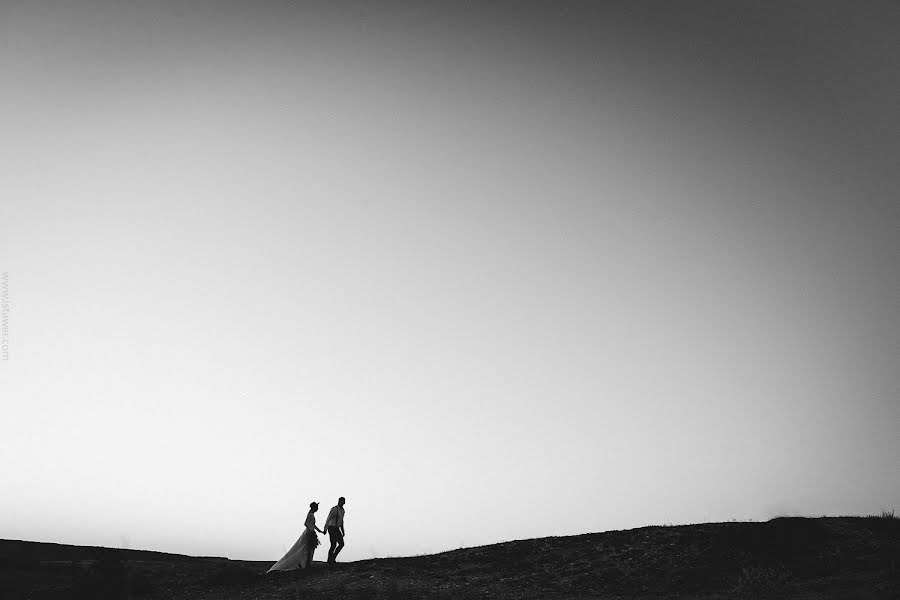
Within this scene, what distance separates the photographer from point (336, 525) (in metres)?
22.2

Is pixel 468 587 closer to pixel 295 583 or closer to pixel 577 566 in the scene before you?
pixel 577 566

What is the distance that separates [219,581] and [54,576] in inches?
297

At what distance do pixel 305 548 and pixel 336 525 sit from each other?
1499 millimetres

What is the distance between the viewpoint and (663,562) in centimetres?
2017

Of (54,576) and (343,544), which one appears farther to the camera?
(54,576)

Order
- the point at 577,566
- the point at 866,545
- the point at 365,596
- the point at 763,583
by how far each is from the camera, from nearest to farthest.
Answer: the point at 763,583
the point at 365,596
the point at 866,545
the point at 577,566

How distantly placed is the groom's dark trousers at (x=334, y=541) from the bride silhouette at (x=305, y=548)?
1.14ft

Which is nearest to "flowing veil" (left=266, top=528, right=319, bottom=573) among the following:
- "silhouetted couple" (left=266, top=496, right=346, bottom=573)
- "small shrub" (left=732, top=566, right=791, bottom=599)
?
"silhouetted couple" (left=266, top=496, right=346, bottom=573)

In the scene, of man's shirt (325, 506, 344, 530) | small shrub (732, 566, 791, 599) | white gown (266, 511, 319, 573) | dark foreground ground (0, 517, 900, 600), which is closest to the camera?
small shrub (732, 566, 791, 599)

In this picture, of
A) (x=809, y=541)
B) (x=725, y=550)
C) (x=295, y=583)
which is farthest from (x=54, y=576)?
(x=809, y=541)

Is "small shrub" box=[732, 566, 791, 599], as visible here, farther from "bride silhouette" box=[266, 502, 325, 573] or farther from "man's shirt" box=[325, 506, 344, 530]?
"bride silhouette" box=[266, 502, 325, 573]

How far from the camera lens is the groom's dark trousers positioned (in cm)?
2222

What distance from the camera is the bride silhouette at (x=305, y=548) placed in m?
22.5

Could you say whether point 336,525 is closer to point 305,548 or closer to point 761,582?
point 305,548
